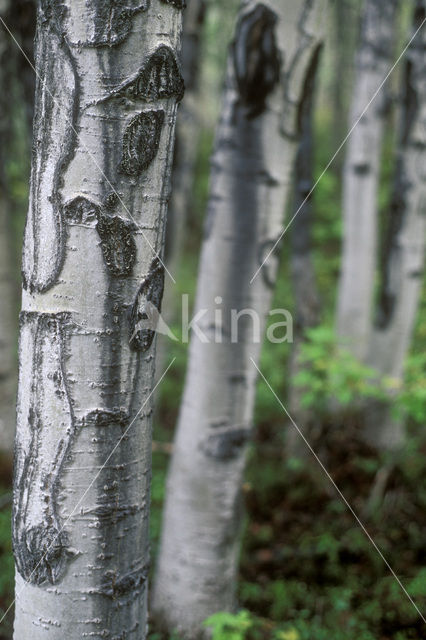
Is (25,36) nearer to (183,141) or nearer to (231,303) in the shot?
(183,141)

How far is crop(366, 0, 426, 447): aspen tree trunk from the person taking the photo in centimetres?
429

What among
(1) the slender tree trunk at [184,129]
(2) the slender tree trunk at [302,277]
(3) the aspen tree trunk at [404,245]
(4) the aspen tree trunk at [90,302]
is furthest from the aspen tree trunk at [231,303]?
(3) the aspen tree trunk at [404,245]

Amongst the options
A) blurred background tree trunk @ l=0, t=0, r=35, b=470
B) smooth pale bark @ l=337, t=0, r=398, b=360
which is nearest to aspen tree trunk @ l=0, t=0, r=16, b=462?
blurred background tree trunk @ l=0, t=0, r=35, b=470

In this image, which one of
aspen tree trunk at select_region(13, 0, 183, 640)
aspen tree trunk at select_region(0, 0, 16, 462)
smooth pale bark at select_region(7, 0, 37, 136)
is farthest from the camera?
aspen tree trunk at select_region(0, 0, 16, 462)

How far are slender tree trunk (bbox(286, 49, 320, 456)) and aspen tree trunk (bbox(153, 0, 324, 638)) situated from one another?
221 centimetres

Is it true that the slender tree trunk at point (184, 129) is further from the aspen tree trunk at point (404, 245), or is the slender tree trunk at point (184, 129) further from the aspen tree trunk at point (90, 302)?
the aspen tree trunk at point (90, 302)

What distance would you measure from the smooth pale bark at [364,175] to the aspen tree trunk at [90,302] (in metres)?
4.19

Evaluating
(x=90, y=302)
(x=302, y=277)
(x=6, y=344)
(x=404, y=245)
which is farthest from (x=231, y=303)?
(x=6, y=344)

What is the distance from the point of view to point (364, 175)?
5.45 metres

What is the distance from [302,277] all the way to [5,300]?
2961mm

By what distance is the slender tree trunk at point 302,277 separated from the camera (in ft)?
15.2

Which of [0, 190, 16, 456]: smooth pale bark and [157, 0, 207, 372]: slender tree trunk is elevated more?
[157, 0, 207, 372]: slender tree trunk

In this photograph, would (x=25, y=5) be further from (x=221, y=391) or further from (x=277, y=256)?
(x=221, y=391)

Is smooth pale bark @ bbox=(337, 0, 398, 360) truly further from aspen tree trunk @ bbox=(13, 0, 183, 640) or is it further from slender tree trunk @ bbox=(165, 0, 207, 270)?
aspen tree trunk @ bbox=(13, 0, 183, 640)
